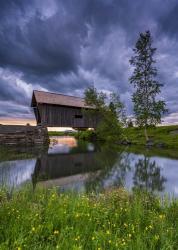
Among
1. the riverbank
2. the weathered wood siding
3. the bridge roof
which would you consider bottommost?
the riverbank

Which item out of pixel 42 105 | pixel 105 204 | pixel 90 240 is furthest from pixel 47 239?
pixel 42 105

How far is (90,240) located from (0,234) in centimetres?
177

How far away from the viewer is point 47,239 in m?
5.05

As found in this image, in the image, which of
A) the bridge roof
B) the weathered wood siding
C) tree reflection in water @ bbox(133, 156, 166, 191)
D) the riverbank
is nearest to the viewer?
tree reflection in water @ bbox(133, 156, 166, 191)

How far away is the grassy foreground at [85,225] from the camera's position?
4.78 metres

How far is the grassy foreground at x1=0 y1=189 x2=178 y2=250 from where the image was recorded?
4.78 metres

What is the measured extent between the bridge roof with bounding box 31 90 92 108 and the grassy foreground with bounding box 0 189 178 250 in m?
35.4

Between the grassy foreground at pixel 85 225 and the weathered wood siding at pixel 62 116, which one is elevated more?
the weathered wood siding at pixel 62 116

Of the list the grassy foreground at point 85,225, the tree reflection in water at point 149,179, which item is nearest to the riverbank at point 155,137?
the tree reflection in water at point 149,179

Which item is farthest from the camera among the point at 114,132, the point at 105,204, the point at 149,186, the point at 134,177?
the point at 114,132

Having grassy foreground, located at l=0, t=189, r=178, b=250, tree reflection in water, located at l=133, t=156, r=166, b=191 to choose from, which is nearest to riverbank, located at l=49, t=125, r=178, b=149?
tree reflection in water, located at l=133, t=156, r=166, b=191

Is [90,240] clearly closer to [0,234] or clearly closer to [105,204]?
[0,234]

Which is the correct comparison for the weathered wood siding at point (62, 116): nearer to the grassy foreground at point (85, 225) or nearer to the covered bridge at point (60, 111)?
the covered bridge at point (60, 111)

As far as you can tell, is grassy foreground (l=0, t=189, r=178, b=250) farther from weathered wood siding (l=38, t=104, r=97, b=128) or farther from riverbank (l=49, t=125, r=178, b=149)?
weathered wood siding (l=38, t=104, r=97, b=128)
